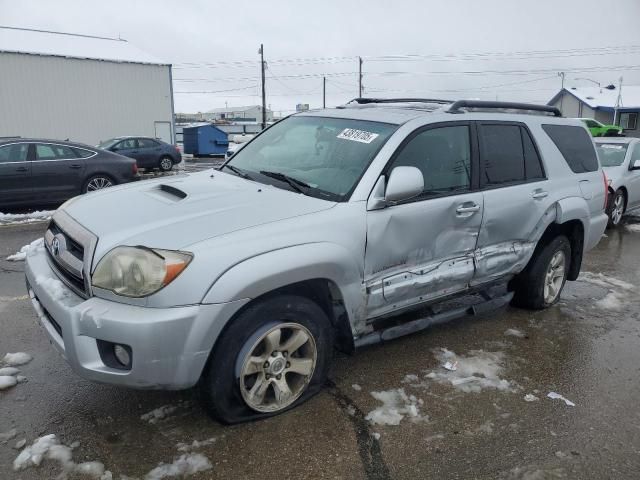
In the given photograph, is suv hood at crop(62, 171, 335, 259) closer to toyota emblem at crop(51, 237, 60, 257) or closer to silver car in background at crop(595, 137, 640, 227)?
toyota emblem at crop(51, 237, 60, 257)

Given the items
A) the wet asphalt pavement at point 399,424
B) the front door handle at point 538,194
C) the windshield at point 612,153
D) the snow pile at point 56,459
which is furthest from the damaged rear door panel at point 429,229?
the windshield at point 612,153

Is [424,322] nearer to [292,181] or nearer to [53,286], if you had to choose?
[292,181]

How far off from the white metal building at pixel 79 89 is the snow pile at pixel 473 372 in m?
27.8

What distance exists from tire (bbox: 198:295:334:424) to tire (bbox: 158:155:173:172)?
18455 mm

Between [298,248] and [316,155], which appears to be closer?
[298,248]

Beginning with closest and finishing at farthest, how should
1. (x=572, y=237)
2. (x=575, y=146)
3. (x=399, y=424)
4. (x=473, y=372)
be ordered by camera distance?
(x=399, y=424), (x=473, y=372), (x=575, y=146), (x=572, y=237)

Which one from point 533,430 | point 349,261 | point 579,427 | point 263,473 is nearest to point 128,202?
point 349,261

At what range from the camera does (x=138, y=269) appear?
251 cm

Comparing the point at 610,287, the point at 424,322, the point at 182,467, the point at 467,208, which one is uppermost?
the point at 467,208

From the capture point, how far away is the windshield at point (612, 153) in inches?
372

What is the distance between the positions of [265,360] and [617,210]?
8594mm

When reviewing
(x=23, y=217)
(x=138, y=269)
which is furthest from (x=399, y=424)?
(x=23, y=217)

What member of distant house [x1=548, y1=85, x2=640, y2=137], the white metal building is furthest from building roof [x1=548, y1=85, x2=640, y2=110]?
the white metal building

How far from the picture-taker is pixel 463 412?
3.15 meters
